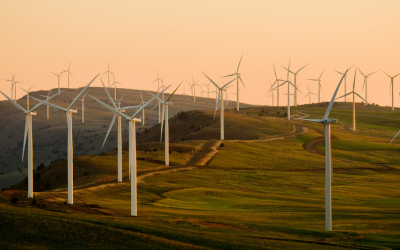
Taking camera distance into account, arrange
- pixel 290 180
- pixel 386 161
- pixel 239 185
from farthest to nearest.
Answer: pixel 386 161 < pixel 290 180 < pixel 239 185

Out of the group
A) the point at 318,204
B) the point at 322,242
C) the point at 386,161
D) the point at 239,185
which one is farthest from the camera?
the point at 386,161

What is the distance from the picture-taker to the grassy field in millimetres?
44250

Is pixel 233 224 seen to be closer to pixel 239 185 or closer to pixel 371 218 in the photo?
pixel 371 218

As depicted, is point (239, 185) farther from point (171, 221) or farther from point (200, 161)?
point (171, 221)


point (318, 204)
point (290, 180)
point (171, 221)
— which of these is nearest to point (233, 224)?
point (171, 221)

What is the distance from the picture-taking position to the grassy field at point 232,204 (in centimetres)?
4425

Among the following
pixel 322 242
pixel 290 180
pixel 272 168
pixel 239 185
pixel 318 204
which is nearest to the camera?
pixel 322 242

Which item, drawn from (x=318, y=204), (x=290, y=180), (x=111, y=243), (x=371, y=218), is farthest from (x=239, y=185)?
(x=111, y=243)

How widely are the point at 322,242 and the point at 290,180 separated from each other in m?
60.7

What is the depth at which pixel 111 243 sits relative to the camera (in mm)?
42406

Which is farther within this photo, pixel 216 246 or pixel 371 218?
pixel 371 218

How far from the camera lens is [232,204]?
3049 inches

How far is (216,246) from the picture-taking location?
143 feet

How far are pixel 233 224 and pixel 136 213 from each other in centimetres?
1189
